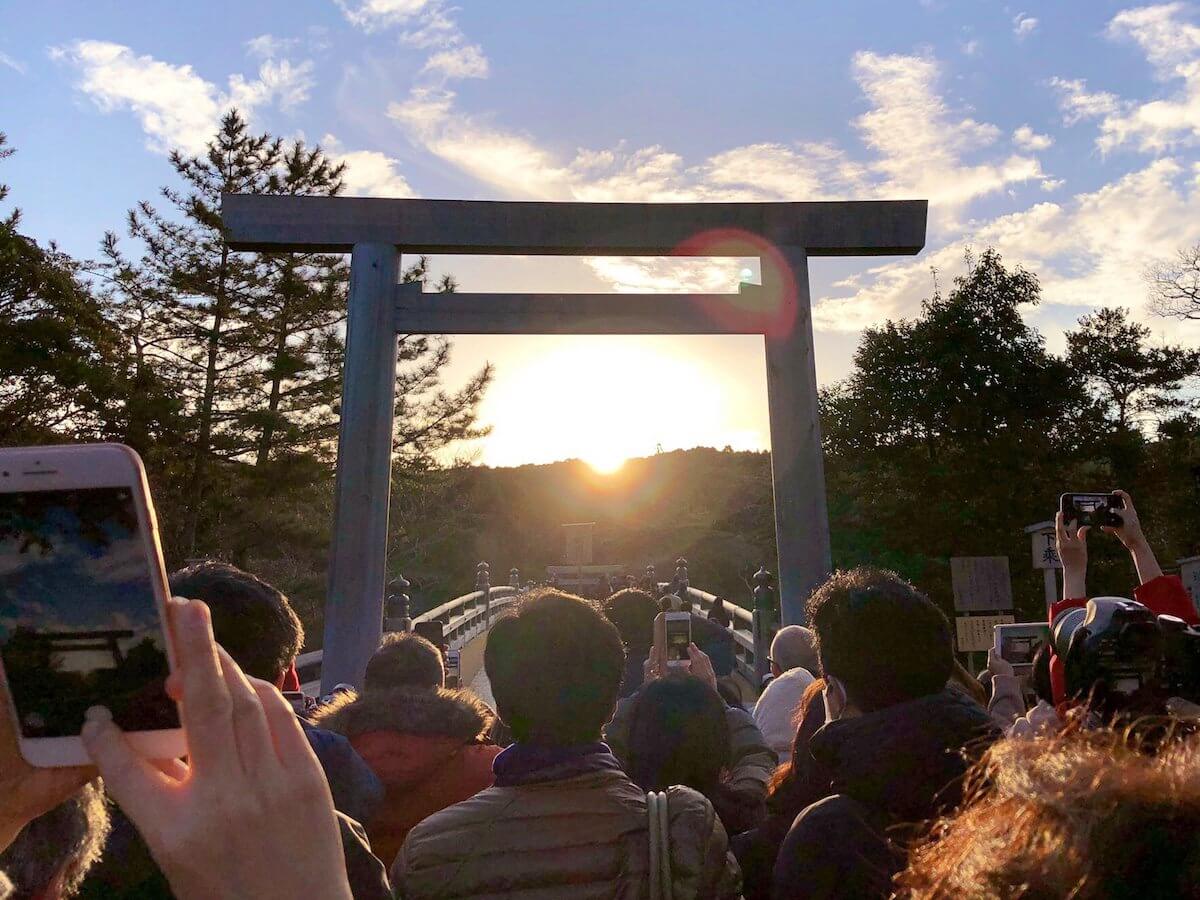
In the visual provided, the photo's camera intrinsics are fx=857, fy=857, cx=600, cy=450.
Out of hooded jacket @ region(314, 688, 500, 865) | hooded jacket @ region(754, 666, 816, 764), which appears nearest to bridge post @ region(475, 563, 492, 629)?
hooded jacket @ region(754, 666, 816, 764)

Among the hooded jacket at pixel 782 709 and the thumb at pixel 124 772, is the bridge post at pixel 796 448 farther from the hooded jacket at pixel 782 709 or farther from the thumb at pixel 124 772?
the thumb at pixel 124 772

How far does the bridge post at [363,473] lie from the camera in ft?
21.2

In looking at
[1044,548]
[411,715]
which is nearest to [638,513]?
[1044,548]

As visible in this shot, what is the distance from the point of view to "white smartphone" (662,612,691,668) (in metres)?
4.14

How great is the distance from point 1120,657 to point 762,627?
8009 millimetres

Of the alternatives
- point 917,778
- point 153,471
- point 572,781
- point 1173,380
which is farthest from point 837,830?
point 1173,380

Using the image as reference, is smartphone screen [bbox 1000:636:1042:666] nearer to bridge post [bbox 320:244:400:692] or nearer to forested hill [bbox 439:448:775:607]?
bridge post [bbox 320:244:400:692]

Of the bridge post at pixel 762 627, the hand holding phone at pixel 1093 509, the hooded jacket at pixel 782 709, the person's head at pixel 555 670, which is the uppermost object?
the hand holding phone at pixel 1093 509

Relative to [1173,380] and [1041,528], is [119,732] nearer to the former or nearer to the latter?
[1041,528]

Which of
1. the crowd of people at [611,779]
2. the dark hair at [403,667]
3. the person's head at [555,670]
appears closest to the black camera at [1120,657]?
the crowd of people at [611,779]

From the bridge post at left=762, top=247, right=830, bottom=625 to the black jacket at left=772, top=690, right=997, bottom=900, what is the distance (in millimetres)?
4989

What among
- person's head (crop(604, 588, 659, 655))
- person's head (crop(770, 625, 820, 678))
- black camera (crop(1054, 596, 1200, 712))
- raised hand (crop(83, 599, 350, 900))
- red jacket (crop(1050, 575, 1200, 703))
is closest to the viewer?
raised hand (crop(83, 599, 350, 900))

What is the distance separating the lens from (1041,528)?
9.33 m

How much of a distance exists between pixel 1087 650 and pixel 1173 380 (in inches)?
994
